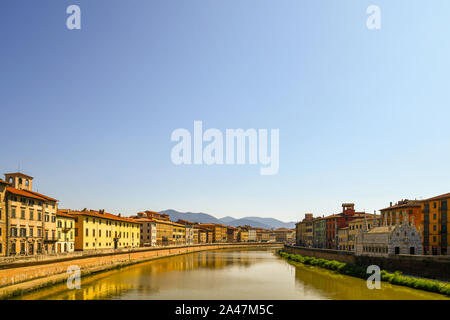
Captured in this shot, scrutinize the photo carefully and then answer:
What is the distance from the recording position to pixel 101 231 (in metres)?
84.6

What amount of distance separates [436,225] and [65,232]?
193 feet

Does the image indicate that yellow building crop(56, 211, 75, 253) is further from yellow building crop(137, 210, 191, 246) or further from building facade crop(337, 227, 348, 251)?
building facade crop(337, 227, 348, 251)

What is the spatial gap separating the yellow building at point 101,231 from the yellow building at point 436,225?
5778 cm

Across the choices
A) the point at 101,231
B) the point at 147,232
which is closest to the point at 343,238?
the point at 101,231

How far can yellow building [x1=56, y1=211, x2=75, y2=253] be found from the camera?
68.8 m

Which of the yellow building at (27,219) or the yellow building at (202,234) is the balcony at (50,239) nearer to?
the yellow building at (27,219)

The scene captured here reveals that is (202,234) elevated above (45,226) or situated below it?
below

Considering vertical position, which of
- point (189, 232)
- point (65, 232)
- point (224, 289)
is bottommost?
point (189, 232)

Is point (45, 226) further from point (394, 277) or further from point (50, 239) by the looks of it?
point (394, 277)

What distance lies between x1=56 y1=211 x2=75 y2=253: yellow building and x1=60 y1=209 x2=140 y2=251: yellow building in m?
1.57

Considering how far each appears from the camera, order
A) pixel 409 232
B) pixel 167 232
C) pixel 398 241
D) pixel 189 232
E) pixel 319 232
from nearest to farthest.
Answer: pixel 398 241, pixel 409 232, pixel 319 232, pixel 167 232, pixel 189 232
